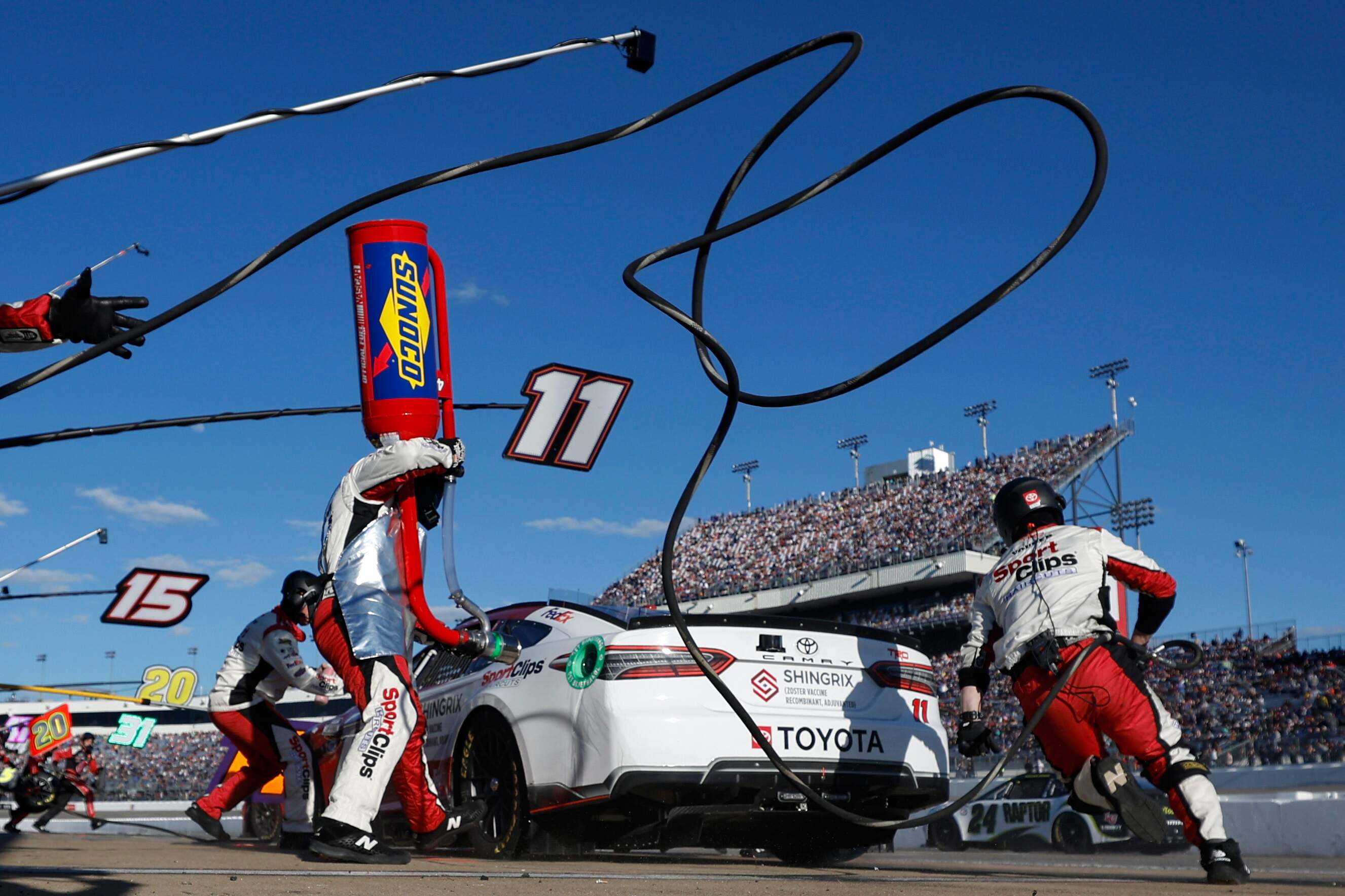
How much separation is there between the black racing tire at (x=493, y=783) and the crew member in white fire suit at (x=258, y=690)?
1.58 meters

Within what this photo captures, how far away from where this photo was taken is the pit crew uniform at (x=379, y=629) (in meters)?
5.30

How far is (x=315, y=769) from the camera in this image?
27.3 feet

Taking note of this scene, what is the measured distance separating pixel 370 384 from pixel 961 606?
46.1 metres

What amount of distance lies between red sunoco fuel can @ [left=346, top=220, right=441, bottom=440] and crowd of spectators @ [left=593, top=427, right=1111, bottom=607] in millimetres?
47908

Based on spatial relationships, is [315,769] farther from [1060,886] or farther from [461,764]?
[1060,886]

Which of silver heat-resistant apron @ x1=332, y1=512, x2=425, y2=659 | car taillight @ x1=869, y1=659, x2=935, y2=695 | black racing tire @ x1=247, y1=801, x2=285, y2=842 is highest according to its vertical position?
silver heat-resistant apron @ x1=332, y1=512, x2=425, y2=659

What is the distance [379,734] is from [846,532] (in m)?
55.0

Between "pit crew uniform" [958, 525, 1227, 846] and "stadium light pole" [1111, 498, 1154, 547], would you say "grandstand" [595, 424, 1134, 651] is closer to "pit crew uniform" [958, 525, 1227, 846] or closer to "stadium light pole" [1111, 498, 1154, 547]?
"stadium light pole" [1111, 498, 1154, 547]

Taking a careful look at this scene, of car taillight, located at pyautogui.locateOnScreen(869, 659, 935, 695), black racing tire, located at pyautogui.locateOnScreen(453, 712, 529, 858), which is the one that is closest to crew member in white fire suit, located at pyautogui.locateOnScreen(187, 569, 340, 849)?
black racing tire, located at pyautogui.locateOnScreen(453, 712, 529, 858)

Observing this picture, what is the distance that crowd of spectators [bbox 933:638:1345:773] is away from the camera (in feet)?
65.8

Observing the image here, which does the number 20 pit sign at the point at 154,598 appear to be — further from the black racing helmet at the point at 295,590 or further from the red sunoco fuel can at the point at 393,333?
the red sunoco fuel can at the point at 393,333

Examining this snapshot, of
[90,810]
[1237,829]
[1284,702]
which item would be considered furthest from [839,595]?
[1237,829]

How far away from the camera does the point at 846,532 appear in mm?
59375

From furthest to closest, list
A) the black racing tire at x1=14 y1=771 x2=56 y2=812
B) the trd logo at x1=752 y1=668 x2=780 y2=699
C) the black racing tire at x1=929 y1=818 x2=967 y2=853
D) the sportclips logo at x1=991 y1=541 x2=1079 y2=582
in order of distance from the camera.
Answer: the black racing tire at x1=14 y1=771 x2=56 y2=812 → the black racing tire at x1=929 y1=818 x2=967 y2=853 → the trd logo at x1=752 y1=668 x2=780 y2=699 → the sportclips logo at x1=991 y1=541 x2=1079 y2=582
